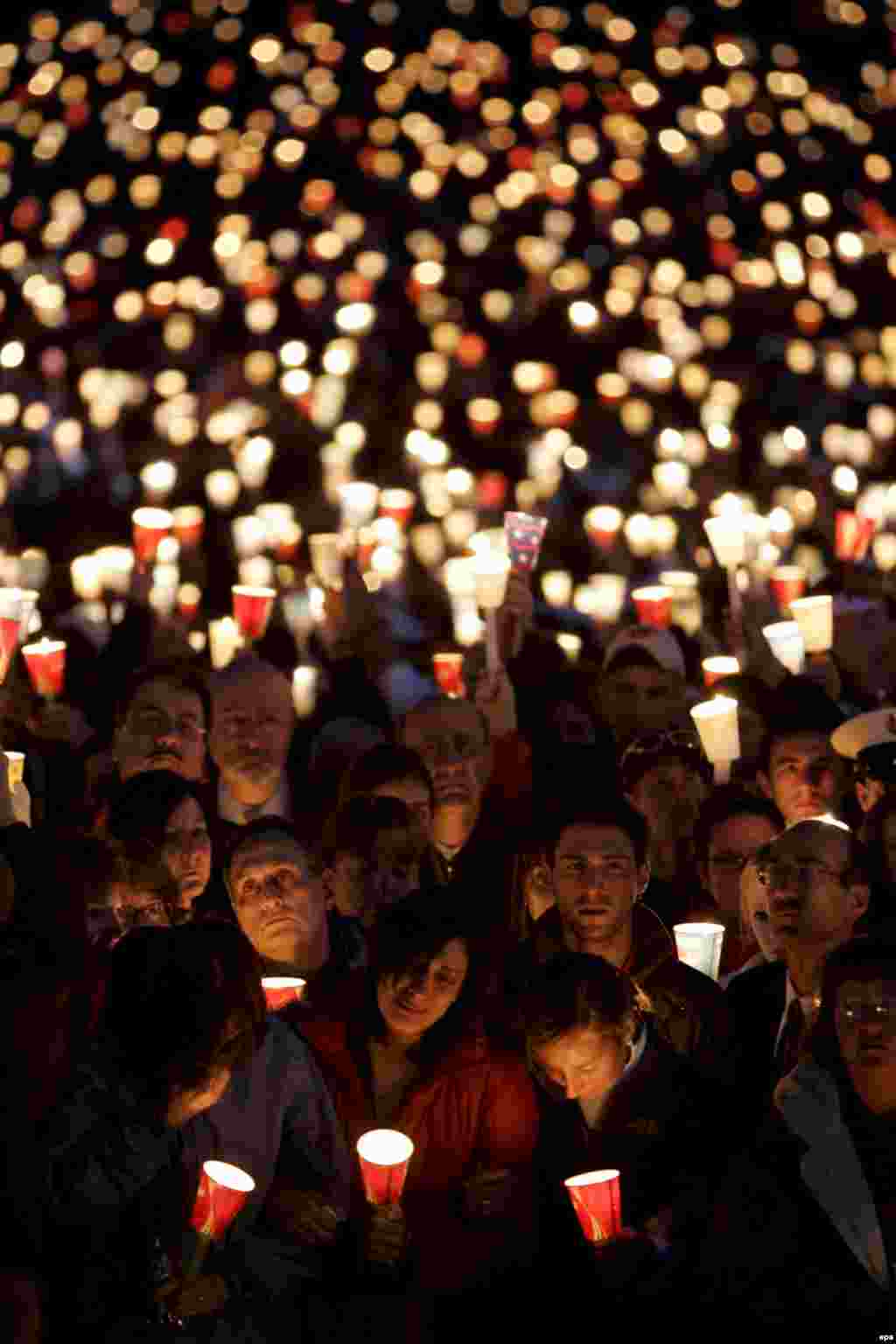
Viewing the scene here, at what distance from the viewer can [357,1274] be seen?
3971 mm

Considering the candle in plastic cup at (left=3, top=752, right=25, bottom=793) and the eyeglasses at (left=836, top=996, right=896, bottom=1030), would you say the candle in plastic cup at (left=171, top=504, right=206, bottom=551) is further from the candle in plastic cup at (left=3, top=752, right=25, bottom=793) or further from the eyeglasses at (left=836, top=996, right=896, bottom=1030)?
the eyeglasses at (left=836, top=996, right=896, bottom=1030)

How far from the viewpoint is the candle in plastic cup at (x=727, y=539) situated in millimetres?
7883

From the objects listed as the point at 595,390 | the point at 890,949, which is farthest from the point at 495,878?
the point at 595,390

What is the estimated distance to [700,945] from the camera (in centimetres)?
500

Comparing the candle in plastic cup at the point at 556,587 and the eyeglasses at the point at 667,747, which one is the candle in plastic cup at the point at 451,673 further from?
the candle in plastic cup at the point at 556,587

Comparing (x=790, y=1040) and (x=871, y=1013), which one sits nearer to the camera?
(x=871, y=1013)

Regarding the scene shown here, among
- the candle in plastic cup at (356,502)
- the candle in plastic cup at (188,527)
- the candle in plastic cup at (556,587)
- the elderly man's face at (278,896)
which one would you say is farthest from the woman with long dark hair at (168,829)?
the candle in plastic cup at (556,587)

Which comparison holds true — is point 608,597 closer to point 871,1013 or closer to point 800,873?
point 800,873

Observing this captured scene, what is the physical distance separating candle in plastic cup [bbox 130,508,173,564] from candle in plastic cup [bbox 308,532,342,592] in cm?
54

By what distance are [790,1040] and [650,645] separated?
3227mm

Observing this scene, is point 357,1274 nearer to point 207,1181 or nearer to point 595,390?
point 207,1181

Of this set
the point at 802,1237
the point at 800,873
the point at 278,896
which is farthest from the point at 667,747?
the point at 802,1237

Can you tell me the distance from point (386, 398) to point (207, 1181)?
9.60 metres

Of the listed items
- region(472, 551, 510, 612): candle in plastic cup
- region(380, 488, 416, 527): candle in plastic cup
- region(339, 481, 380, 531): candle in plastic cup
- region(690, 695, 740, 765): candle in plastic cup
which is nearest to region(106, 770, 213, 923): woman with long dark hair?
region(690, 695, 740, 765): candle in plastic cup
